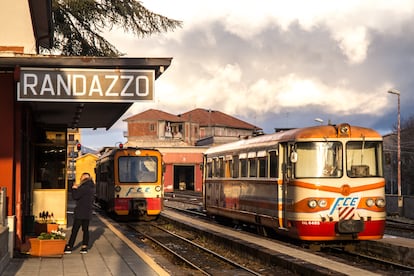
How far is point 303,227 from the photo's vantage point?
51.1ft

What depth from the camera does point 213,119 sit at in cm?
12112

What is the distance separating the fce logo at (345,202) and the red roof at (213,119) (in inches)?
3943

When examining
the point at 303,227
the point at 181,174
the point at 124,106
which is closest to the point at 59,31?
the point at 124,106

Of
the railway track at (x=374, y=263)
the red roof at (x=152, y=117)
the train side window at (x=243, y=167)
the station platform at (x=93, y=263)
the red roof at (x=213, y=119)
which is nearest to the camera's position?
the station platform at (x=93, y=263)

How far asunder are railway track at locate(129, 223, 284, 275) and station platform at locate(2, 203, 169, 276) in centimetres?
128

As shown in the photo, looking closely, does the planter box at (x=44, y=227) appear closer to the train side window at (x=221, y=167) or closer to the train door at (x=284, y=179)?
the train door at (x=284, y=179)

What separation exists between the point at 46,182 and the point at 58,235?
19.9 ft

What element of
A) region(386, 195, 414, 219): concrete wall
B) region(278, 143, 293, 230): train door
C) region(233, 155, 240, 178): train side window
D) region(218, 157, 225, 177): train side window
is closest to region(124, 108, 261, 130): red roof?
region(386, 195, 414, 219): concrete wall

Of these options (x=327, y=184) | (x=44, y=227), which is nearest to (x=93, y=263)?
(x=44, y=227)

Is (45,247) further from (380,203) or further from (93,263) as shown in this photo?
(380,203)

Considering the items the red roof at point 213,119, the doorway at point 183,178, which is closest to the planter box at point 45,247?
the doorway at point 183,178

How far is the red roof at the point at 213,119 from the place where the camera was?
11951 cm

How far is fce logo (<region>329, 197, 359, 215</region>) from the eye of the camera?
1571cm

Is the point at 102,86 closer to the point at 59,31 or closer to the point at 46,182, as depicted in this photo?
the point at 46,182
